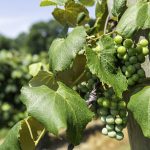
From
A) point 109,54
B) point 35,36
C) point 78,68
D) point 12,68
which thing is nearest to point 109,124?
point 109,54

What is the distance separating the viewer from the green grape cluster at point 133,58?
1126mm

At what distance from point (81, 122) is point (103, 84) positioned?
126mm

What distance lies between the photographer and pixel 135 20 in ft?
3.76

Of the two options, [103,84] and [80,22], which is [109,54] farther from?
[80,22]

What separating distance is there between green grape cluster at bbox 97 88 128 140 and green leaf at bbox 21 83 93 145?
39 millimetres

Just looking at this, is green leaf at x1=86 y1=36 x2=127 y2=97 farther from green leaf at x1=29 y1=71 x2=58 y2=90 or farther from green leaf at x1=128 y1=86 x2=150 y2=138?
green leaf at x1=29 y1=71 x2=58 y2=90

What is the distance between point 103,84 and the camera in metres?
1.20

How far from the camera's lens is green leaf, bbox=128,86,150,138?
41.5 inches

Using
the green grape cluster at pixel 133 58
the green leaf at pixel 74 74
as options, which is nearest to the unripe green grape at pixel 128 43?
the green grape cluster at pixel 133 58

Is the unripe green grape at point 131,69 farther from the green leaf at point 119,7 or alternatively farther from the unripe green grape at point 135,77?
the green leaf at point 119,7

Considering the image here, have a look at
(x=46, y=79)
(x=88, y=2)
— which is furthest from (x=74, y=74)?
(x=88, y=2)

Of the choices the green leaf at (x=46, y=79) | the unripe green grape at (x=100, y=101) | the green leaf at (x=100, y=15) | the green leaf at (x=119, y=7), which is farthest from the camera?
the green leaf at (x=100, y=15)

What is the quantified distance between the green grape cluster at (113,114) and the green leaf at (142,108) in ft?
0.23

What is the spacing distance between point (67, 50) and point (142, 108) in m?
0.28
